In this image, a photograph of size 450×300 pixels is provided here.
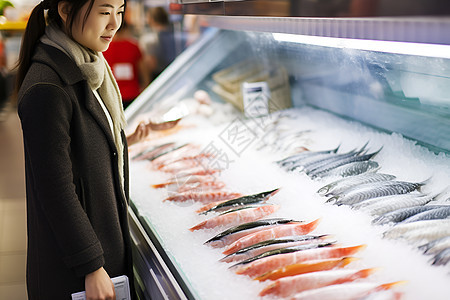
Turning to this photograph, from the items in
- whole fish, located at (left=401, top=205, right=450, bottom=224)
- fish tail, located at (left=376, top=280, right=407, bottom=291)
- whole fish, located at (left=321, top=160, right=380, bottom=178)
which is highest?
whole fish, located at (left=401, top=205, right=450, bottom=224)

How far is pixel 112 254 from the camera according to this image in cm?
173

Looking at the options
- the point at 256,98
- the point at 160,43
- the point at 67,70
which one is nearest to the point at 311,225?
the point at 67,70

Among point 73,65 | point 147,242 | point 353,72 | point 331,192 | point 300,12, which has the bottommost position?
point 147,242

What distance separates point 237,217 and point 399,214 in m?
0.61

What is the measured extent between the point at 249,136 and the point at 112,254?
1.18 m

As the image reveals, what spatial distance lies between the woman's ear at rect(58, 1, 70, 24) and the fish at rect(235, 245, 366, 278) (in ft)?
3.34

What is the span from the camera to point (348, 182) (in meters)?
1.93

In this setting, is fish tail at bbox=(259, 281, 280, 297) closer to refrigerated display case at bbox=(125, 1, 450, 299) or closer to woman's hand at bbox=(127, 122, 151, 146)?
refrigerated display case at bbox=(125, 1, 450, 299)

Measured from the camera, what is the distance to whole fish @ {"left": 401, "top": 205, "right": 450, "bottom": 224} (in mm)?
1517

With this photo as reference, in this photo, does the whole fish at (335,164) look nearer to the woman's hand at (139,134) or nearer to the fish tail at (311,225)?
the fish tail at (311,225)

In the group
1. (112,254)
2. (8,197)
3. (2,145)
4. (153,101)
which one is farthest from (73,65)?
(2,145)

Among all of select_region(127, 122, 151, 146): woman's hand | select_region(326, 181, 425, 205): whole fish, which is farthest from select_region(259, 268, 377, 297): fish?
select_region(127, 122, 151, 146): woman's hand

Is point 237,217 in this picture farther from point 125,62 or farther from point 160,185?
point 125,62

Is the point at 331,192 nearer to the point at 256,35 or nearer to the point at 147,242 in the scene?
the point at 147,242
